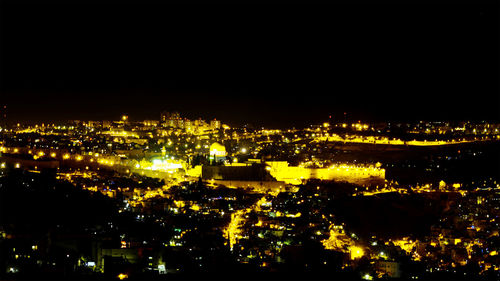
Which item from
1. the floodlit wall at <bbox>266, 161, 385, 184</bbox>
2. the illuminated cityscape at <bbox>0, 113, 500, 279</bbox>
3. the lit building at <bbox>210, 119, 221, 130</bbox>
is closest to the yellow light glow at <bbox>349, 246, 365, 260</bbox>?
the illuminated cityscape at <bbox>0, 113, 500, 279</bbox>

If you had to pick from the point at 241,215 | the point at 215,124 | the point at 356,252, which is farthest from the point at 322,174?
the point at 215,124

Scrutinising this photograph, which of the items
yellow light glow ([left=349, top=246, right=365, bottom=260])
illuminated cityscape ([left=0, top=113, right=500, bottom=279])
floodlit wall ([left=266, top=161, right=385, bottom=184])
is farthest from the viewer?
floodlit wall ([left=266, top=161, right=385, bottom=184])

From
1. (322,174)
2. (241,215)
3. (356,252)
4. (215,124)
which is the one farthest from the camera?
(215,124)

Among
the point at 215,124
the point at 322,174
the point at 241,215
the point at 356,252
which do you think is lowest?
the point at 356,252

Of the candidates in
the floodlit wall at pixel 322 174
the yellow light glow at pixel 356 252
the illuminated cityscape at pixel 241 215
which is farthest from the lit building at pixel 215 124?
the yellow light glow at pixel 356 252

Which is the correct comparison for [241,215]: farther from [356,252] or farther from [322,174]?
[322,174]

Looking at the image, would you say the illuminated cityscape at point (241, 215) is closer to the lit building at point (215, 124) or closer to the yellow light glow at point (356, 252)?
the yellow light glow at point (356, 252)

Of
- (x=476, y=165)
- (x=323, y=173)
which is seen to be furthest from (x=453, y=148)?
(x=323, y=173)

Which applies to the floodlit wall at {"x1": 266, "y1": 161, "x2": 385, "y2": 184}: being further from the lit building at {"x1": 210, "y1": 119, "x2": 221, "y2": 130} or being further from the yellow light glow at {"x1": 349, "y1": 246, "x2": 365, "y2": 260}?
the lit building at {"x1": 210, "y1": 119, "x2": 221, "y2": 130}

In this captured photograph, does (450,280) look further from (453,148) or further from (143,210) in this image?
(453,148)

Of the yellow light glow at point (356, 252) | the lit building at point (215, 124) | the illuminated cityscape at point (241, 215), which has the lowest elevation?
the yellow light glow at point (356, 252)

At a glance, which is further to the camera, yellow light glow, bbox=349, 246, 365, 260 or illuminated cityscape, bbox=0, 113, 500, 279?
yellow light glow, bbox=349, 246, 365, 260
